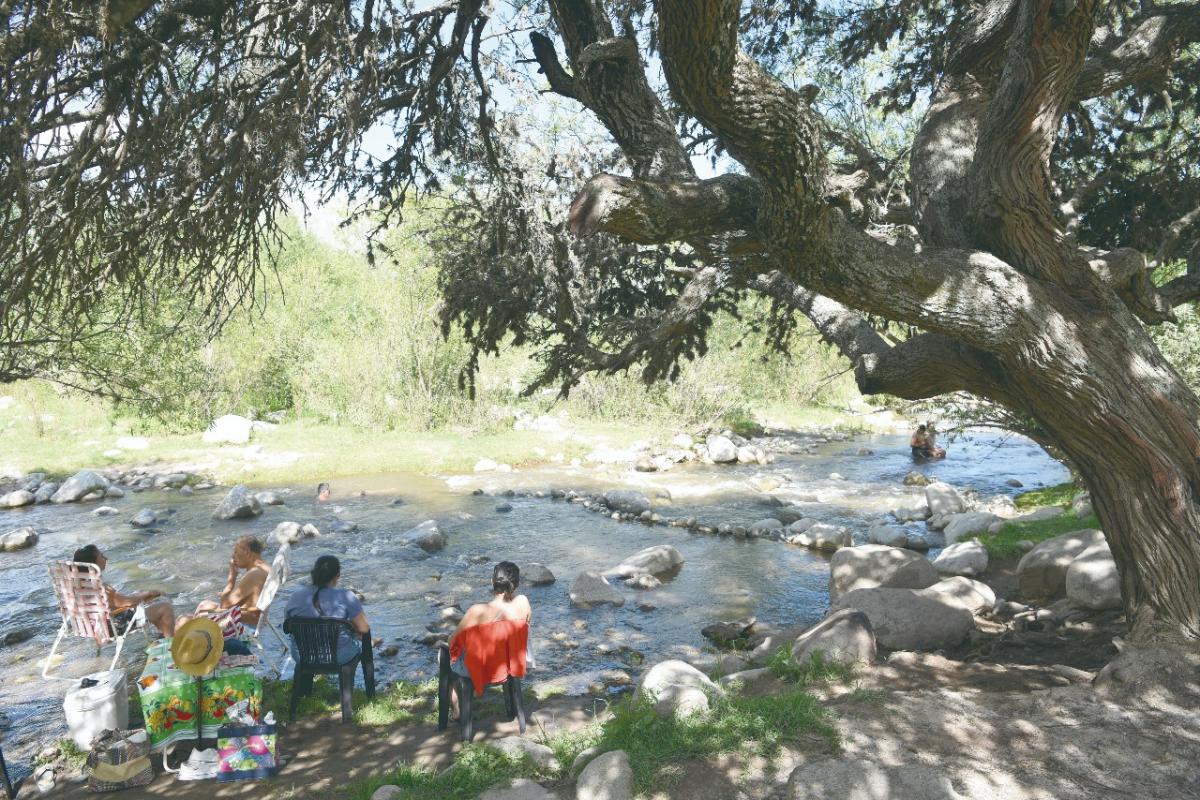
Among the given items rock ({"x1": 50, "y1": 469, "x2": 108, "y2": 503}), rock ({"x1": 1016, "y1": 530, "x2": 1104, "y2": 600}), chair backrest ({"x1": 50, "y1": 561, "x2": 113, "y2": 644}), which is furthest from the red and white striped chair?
rock ({"x1": 50, "y1": 469, "x2": 108, "y2": 503})

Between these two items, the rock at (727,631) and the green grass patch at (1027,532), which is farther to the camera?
the green grass patch at (1027,532)

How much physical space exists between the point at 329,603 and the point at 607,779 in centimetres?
294

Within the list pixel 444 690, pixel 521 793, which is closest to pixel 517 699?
pixel 444 690

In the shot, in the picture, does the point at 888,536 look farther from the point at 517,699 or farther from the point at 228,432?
the point at 228,432

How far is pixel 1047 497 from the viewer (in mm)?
14711

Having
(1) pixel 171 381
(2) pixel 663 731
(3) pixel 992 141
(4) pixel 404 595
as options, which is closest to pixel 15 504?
(1) pixel 171 381

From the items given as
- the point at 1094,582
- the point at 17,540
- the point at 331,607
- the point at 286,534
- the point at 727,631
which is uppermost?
the point at 1094,582

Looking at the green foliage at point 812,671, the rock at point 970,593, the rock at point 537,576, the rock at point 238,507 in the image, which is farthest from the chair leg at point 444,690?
the rock at point 238,507

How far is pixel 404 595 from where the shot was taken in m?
10.2

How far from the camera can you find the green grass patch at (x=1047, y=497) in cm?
1397

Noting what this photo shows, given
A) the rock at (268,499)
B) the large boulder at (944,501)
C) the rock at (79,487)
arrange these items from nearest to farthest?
the large boulder at (944,501)
the rock at (268,499)
the rock at (79,487)

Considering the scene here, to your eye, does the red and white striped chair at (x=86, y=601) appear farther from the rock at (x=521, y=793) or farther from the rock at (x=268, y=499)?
the rock at (x=268, y=499)

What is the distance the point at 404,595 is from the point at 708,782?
6.67m

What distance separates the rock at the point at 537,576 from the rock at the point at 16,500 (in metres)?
12.1
